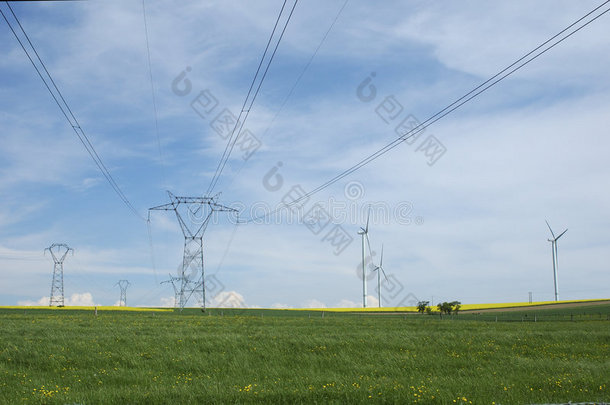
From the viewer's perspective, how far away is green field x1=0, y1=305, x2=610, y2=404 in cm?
1670

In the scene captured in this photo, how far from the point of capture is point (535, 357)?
27.5 m

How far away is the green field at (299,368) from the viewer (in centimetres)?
1670

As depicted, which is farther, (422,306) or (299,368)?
(422,306)

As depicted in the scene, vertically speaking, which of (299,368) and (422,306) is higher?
(422,306)

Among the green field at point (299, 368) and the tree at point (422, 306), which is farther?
the tree at point (422, 306)

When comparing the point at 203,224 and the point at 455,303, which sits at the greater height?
the point at 203,224

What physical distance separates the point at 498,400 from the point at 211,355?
14.0m

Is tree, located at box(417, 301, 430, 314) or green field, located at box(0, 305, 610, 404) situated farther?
tree, located at box(417, 301, 430, 314)

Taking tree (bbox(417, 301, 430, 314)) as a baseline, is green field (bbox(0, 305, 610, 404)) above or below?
below

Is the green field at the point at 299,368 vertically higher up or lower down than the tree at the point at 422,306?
lower down

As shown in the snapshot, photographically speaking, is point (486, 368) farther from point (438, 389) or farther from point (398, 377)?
point (438, 389)

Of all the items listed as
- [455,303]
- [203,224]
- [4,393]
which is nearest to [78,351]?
[4,393]

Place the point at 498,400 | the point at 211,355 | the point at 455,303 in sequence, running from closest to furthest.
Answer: the point at 498,400
the point at 211,355
the point at 455,303

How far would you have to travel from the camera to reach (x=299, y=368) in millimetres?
23078
